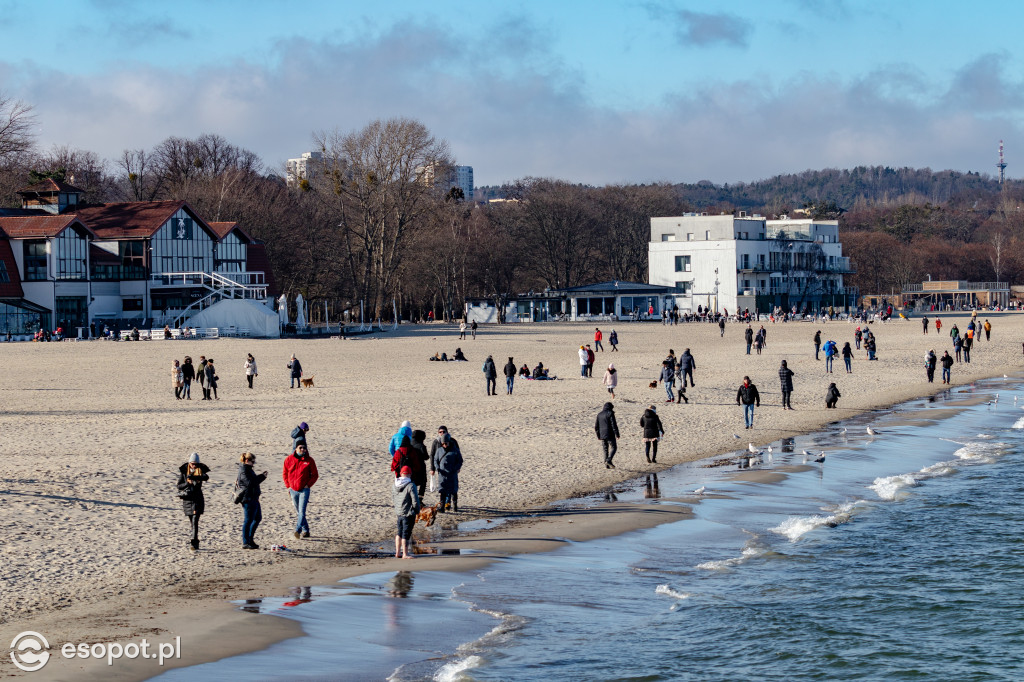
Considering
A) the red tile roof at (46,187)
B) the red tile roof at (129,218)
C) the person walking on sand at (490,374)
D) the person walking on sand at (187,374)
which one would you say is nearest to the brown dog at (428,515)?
the person walking on sand at (490,374)

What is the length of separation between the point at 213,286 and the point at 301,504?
57.7 metres

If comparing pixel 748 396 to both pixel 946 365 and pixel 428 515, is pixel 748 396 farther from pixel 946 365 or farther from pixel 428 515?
pixel 946 365

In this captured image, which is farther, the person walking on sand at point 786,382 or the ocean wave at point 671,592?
the person walking on sand at point 786,382

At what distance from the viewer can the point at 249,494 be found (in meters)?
14.9

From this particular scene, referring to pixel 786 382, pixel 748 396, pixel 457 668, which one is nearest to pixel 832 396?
pixel 786 382

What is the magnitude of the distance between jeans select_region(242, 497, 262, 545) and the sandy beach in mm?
255

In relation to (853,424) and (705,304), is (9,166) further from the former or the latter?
(853,424)

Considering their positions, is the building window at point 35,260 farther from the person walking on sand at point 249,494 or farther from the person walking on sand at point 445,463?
the person walking on sand at point 249,494

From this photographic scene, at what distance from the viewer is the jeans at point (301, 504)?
15766mm

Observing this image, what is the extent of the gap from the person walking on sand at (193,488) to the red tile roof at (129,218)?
5831 cm

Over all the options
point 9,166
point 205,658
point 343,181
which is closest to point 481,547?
point 205,658

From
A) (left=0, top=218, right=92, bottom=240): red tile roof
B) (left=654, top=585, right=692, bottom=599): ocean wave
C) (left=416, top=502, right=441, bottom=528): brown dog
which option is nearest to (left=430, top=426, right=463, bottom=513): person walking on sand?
(left=416, top=502, right=441, bottom=528): brown dog

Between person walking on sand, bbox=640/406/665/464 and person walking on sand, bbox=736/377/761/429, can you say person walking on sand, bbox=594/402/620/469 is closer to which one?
person walking on sand, bbox=640/406/665/464

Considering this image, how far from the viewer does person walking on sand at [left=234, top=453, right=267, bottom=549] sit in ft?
48.3
